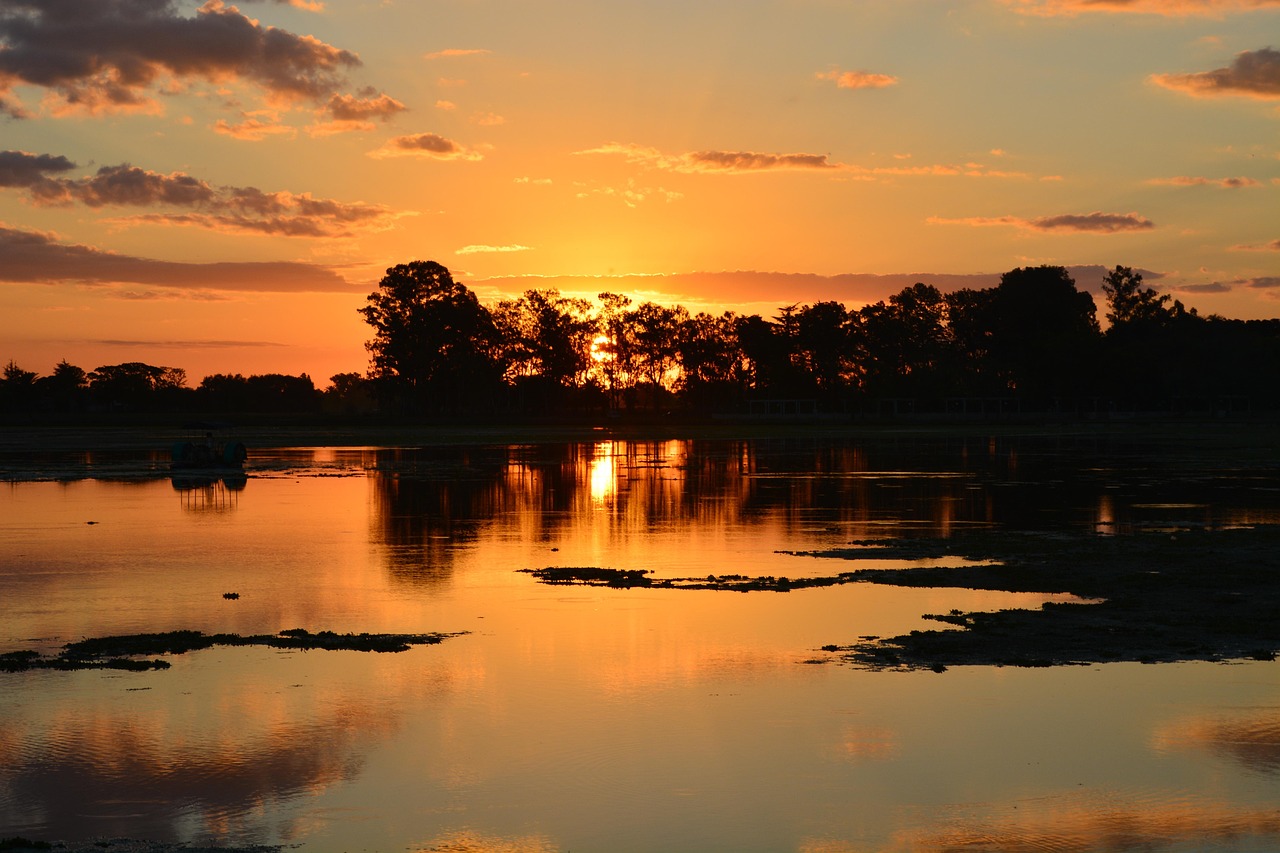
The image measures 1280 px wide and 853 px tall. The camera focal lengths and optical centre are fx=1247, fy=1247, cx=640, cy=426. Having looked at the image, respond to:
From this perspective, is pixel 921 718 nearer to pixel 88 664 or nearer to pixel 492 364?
pixel 88 664

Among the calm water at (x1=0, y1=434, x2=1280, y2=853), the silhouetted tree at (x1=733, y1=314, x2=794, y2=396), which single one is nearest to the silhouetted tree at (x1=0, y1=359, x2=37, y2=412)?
the silhouetted tree at (x1=733, y1=314, x2=794, y2=396)

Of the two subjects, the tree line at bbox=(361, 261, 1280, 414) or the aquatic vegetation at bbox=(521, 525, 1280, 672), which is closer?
the aquatic vegetation at bbox=(521, 525, 1280, 672)

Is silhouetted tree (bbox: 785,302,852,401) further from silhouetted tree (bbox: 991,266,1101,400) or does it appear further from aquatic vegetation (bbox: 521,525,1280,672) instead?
aquatic vegetation (bbox: 521,525,1280,672)

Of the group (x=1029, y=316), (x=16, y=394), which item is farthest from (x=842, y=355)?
(x=16, y=394)

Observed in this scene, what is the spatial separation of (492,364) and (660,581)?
156781mm

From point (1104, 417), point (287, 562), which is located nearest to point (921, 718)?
point (287, 562)

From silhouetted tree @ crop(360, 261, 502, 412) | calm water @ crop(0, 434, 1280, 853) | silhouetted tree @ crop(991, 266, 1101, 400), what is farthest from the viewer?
silhouetted tree @ crop(991, 266, 1101, 400)

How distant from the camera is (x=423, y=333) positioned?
166 metres

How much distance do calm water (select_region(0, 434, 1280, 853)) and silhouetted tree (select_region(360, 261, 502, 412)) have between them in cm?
13875

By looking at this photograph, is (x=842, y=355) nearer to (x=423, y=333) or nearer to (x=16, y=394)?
(x=423, y=333)

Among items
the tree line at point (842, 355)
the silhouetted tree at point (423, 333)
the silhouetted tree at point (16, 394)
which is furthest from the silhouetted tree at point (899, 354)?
the silhouetted tree at point (16, 394)

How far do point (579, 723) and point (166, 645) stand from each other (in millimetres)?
7116

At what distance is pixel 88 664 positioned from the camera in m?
16.2

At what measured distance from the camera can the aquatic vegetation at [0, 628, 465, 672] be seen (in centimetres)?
1616
